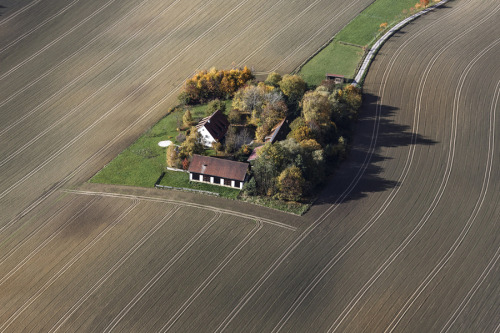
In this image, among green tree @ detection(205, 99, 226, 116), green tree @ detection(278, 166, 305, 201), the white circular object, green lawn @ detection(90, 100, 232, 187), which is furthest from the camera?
green tree @ detection(205, 99, 226, 116)

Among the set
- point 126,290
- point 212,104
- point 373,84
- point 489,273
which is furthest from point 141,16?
point 489,273

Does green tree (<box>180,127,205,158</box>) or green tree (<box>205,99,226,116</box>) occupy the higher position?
green tree (<box>205,99,226,116</box>)

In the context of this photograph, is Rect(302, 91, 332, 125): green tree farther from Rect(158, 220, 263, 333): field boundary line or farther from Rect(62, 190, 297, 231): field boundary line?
Rect(158, 220, 263, 333): field boundary line

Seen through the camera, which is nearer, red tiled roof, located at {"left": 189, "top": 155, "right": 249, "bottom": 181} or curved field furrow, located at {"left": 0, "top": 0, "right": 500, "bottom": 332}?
curved field furrow, located at {"left": 0, "top": 0, "right": 500, "bottom": 332}

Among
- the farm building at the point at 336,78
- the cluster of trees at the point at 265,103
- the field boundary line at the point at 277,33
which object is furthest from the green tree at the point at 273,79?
the field boundary line at the point at 277,33

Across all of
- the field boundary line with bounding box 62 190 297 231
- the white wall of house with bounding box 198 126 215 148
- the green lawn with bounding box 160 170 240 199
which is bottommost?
the field boundary line with bounding box 62 190 297 231

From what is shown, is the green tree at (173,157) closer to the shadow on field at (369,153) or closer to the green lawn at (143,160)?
the green lawn at (143,160)

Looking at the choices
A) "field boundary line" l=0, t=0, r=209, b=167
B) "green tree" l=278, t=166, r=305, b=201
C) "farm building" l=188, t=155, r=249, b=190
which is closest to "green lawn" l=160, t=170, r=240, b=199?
"farm building" l=188, t=155, r=249, b=190
